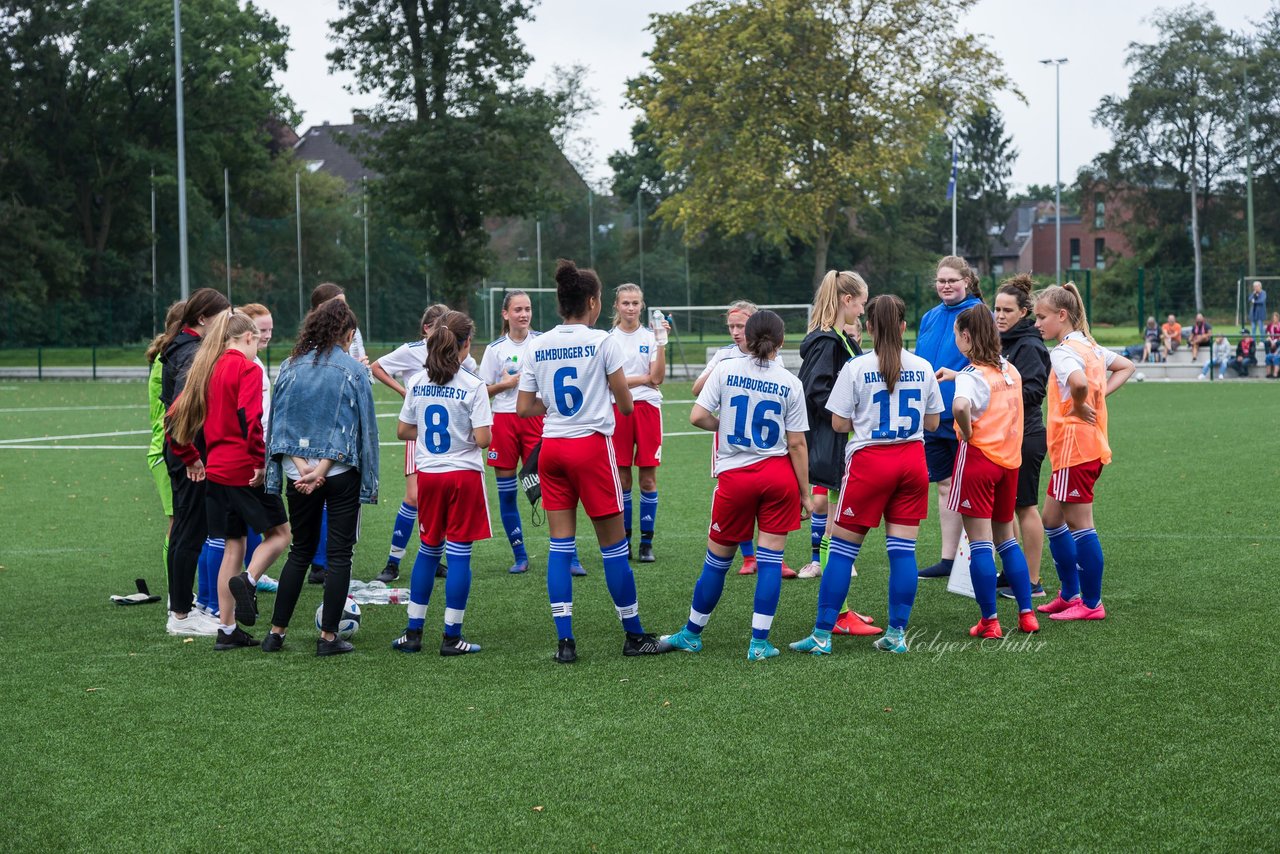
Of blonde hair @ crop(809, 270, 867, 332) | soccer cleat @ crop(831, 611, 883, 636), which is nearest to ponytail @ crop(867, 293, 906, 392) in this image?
blonde hair @ crop(809, 270, 867, 332)

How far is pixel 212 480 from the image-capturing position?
6527mm

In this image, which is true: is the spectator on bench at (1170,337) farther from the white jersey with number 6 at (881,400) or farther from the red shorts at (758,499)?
the red shorts at (758,499)

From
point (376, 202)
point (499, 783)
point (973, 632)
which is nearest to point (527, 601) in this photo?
point (973, 632)

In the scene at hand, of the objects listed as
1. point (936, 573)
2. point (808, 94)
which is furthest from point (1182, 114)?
point (936, 573)

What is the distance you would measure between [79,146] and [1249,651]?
161 feet

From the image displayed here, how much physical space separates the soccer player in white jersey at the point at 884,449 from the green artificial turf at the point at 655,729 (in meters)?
0.46

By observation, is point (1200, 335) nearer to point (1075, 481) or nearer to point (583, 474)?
point (1075, 481)

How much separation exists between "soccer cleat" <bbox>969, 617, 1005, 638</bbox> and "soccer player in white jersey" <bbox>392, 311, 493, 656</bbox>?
2.60 meters

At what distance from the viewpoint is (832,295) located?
268 inches

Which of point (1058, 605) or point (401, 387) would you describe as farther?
point (401, 387)

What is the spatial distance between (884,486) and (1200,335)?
2969 centimetres

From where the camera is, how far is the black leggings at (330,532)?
6.22 metres

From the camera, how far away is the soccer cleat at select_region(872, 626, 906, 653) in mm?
6215

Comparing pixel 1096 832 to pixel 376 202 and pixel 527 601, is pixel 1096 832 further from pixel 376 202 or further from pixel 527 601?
pixel 376 202
